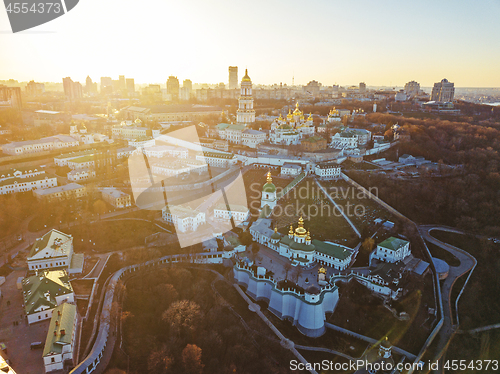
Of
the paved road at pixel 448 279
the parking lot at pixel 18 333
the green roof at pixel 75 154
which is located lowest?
the paved road at pixel 448 279

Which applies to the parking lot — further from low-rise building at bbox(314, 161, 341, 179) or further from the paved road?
low-rise building at bbox(314, 161, 341, 179)

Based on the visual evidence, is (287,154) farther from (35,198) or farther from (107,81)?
(107,81)

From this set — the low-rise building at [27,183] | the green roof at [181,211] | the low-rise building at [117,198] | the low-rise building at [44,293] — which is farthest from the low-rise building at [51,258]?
the low-rise building at [27,183]

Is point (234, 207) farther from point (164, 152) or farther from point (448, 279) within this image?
point (164, 152)

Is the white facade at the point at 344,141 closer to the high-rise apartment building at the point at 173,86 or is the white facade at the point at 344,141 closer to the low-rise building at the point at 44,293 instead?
the low-rise building at the point at 44,293

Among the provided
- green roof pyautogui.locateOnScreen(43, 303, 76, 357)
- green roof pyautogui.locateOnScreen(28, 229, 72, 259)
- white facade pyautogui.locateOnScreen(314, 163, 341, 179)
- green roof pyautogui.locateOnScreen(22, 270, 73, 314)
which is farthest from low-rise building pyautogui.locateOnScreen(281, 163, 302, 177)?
green roof pyautogui.locateOnScreen(43, 303, 76, 357)
